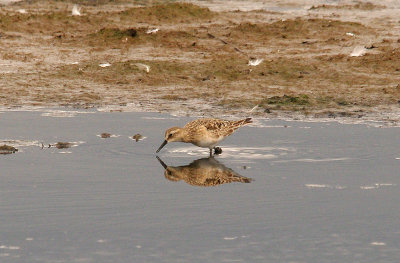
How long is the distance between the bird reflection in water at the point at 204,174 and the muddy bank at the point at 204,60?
5.13 m

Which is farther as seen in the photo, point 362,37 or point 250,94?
point 362,37

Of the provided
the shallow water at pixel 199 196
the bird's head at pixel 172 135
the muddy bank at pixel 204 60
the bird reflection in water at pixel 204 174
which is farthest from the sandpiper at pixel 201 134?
the muddy bank at pixel 204 60

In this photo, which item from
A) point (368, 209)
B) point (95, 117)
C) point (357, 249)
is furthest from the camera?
point (95, 117)

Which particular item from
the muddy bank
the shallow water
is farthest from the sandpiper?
the muddy bank

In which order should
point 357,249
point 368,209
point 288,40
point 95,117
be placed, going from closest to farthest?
point 357,249
point 368,209
point 95,117
point 288,40

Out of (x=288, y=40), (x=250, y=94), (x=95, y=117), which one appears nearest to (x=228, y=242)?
(x=95, y=117)

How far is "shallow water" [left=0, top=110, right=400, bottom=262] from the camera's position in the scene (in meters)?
9.75

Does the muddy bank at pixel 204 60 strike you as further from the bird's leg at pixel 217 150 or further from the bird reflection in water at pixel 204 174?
the bird reflection in water at pixel 204 174

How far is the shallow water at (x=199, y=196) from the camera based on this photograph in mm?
9750

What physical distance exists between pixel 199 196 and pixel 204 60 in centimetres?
1283

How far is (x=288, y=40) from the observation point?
2805 centimetres

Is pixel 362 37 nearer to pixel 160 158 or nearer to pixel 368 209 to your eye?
pixel 160 158

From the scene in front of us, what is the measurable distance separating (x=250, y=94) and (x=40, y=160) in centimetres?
791

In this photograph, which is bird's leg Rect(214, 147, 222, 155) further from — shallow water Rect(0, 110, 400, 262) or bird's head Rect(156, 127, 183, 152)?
bird's head Rect(156, 127, 183, 152)
